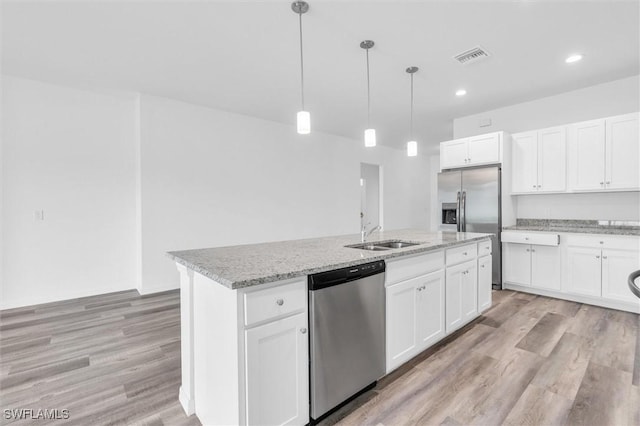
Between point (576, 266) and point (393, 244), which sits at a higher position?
point (393, 244)

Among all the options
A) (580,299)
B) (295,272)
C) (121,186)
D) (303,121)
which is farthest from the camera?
(121,186)

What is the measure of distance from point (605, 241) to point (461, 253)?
2.08m

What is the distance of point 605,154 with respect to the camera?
359 centimetres

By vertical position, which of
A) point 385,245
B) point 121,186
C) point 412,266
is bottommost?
point 412,266

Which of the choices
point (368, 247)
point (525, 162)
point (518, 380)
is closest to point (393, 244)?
point (368, 247)

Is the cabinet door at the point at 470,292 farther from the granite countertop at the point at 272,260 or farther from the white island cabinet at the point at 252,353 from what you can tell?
the white island cabinet at the point at 252,353

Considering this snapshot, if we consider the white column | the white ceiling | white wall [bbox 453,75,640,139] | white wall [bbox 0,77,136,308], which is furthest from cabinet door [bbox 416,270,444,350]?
white wall [bbox 0,77,136,308]

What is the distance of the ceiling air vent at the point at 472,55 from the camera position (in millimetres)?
2953

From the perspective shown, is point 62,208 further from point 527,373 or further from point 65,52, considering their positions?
point 527,373

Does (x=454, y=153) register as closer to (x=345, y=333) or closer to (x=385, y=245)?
(x=385, y=245)

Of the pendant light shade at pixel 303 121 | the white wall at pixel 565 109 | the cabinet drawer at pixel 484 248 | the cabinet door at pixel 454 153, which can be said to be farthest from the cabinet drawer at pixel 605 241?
the pendant light shade at pixel 303 121

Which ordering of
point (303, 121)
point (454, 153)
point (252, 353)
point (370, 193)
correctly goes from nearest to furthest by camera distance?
point (252, 353) → point (303, 121) → point (454, 153) → point (370, 193)

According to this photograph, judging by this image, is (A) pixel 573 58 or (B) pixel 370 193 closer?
(A) pixel 573 58

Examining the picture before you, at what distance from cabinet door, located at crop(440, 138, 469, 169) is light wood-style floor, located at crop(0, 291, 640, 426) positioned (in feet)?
7.92
